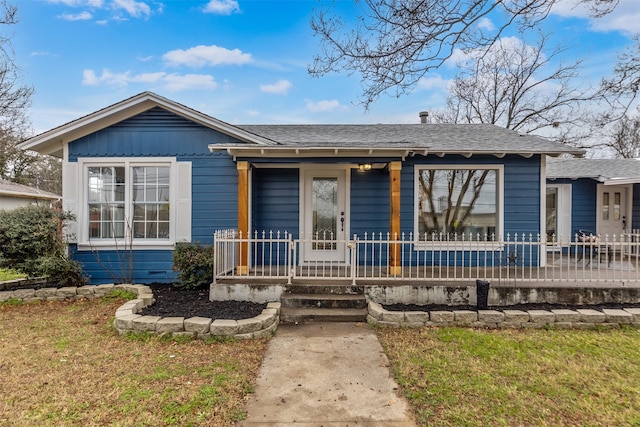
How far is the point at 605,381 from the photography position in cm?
312

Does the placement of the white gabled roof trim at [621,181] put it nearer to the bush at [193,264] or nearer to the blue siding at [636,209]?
the blue siding at [636,209]

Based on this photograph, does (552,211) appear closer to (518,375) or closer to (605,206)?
(605,206)

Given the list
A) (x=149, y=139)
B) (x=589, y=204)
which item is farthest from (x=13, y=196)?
(x=589, y=204)

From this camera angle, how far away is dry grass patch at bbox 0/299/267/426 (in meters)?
2.59

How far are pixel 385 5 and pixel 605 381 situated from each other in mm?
4783

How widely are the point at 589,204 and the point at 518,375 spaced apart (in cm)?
956

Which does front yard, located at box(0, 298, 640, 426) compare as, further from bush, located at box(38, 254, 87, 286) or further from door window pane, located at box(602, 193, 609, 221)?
door window pane, located at box(602, 193, 609, 221)

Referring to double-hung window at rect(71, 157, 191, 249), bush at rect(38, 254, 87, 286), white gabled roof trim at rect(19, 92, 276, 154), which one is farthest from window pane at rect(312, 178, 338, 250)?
bush at rect(38, 254, 87, 286)

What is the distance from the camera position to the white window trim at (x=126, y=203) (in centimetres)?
667

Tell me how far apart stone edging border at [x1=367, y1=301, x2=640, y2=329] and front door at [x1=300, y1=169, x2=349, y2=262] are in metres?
2.69

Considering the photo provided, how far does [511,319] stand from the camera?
4.67 metres

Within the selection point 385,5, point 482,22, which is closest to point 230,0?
point 385,5

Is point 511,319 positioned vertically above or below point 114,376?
above

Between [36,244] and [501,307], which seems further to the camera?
[36,244]
